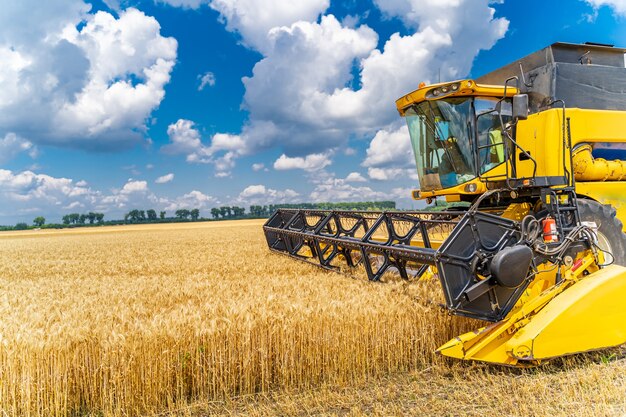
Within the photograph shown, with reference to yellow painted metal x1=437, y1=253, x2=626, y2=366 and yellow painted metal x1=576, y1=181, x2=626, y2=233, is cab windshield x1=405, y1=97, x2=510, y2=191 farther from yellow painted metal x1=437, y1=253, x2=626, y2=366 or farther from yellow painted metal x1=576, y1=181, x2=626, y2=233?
yellow painted metal x1=437, y1=253, x2=626, y2=366

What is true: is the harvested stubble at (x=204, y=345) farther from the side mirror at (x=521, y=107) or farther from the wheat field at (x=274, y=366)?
the side mirror at (x=521, y=107)

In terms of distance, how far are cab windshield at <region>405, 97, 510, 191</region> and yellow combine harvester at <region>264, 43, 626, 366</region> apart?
0.01 metres

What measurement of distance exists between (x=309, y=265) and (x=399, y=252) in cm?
291

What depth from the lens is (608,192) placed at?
20.4ft

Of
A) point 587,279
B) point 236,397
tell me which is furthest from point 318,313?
point 587,279

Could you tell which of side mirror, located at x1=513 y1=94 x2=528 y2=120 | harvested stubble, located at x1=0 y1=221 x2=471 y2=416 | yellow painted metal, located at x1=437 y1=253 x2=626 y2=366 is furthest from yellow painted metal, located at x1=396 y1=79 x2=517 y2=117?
yellow painted metal, located at x1=437 y1=253 x2=626 y2=366

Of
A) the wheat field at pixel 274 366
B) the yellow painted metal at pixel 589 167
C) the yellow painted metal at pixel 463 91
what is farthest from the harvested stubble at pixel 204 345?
the yellow painted metal at pixel 589 167

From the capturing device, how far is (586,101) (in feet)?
21.6

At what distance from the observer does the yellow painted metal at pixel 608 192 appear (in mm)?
6086

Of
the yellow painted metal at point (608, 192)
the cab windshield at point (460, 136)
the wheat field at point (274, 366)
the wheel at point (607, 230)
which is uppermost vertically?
the cab windshield at point (460, 136)

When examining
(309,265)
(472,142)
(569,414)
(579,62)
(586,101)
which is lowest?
(569,414)

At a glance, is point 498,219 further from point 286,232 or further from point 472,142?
point 286,232

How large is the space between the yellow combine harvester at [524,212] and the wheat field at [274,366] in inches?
13.8

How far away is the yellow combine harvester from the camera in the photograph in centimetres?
376
